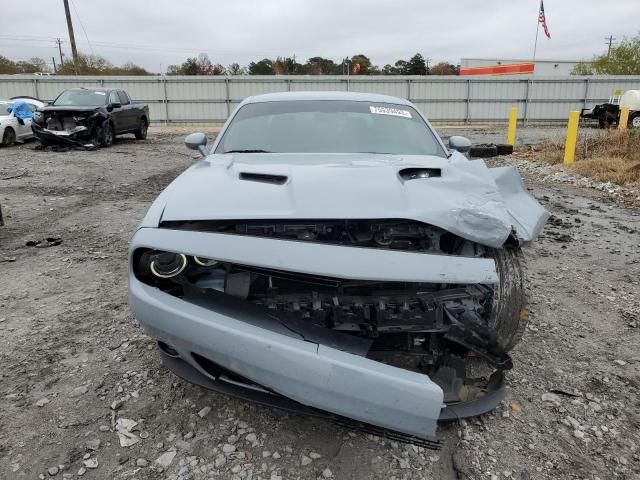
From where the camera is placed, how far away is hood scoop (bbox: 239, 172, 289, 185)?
2.43 meters

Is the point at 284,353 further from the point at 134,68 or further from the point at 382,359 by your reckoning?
the point at 134,68

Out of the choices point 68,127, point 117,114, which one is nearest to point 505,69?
point 117,114

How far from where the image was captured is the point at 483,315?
7.44ft

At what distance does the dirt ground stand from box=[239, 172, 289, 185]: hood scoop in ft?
3.77

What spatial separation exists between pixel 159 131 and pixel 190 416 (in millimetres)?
20558

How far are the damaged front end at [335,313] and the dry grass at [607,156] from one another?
25.9 ft

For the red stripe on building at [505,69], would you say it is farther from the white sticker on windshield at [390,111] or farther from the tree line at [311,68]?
the white sticker on windshield at [390,111]

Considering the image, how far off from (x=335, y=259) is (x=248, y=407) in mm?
1060

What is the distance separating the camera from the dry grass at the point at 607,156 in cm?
883

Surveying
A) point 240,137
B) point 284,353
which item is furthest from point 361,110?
point 284,353

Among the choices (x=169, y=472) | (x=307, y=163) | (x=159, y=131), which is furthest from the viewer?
(x=159, y=131)

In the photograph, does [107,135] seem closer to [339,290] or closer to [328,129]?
[328,129]

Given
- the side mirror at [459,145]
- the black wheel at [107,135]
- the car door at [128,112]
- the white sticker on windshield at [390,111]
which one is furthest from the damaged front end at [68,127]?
A: the side mirror at [459,145]

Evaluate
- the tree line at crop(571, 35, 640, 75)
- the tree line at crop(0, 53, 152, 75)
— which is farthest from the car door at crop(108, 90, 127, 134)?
the tree line at crop(571, 35, 640, 75)
